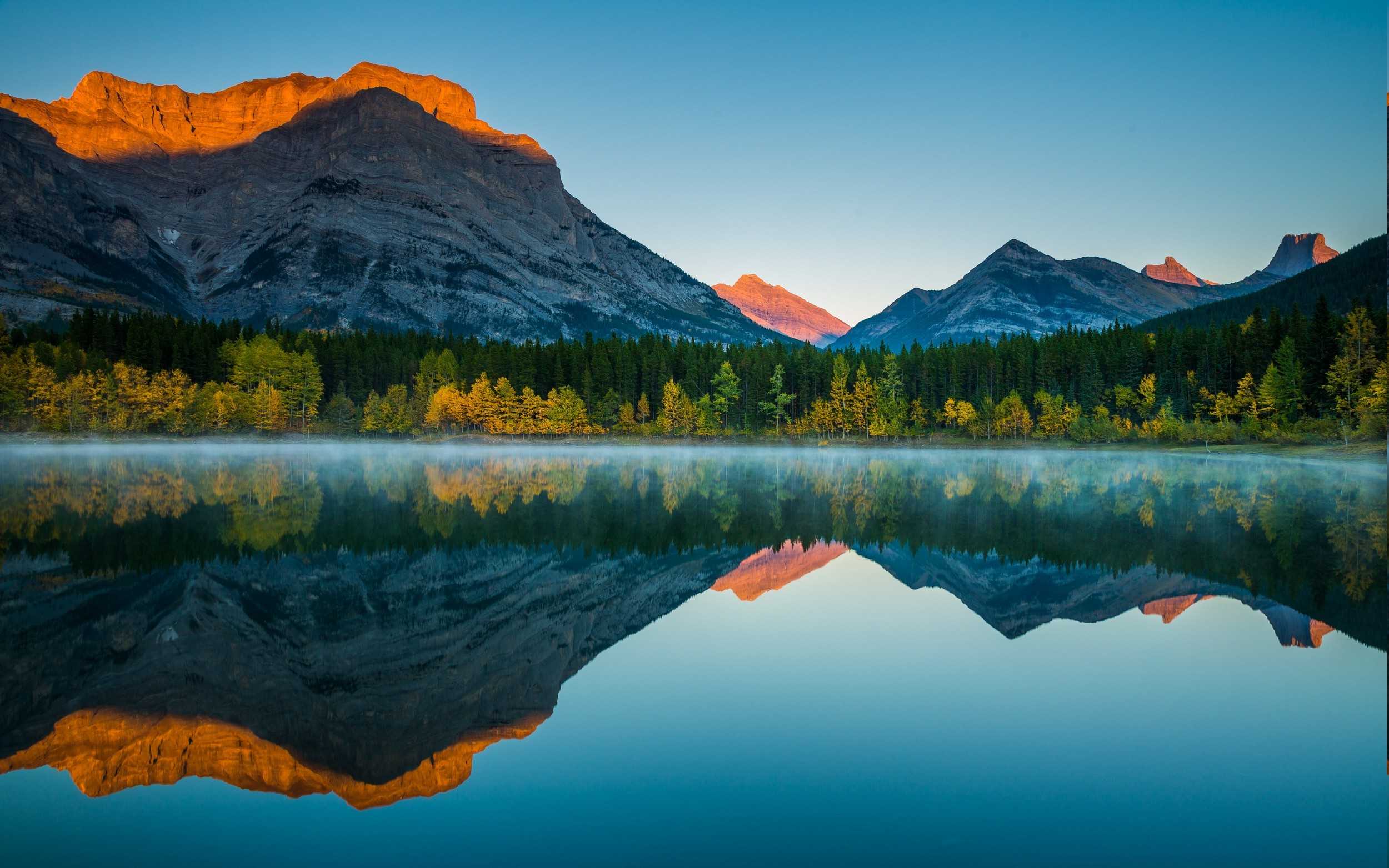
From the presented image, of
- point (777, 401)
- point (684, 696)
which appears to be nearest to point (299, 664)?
point (684, 696)

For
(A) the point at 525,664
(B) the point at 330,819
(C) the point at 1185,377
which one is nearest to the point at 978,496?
(A) the point at 525,664

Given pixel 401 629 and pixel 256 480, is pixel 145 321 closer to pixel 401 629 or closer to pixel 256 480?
pixel 256 480

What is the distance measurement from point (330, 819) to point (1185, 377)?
122635 millimetres

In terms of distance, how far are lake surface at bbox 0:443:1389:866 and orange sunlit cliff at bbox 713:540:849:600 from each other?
0.15m

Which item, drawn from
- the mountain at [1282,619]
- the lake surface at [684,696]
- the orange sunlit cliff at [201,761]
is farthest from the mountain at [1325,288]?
the orange sunlit cliff at [201,761]

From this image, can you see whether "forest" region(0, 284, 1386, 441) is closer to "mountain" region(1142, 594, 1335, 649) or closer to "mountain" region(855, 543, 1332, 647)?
"mountain" region(855, 543, 1332, 647)

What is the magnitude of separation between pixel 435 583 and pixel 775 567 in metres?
8.50

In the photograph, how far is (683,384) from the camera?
12625cm

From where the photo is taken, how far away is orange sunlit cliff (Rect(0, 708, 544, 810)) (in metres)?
8.41

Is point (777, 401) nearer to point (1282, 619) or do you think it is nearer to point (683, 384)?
point (683, 384)

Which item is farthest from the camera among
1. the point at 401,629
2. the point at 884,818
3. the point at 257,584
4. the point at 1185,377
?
the point at 1185,377

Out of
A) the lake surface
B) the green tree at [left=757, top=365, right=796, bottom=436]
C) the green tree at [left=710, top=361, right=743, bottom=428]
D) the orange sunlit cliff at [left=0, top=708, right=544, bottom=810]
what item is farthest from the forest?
the orange sunlit cliff at [left=0, top=708, right=544, bottom=810]

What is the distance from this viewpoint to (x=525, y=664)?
40.0 ft

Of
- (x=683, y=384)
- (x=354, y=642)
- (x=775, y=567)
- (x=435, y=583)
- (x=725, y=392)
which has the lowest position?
(x=775, y=567)
